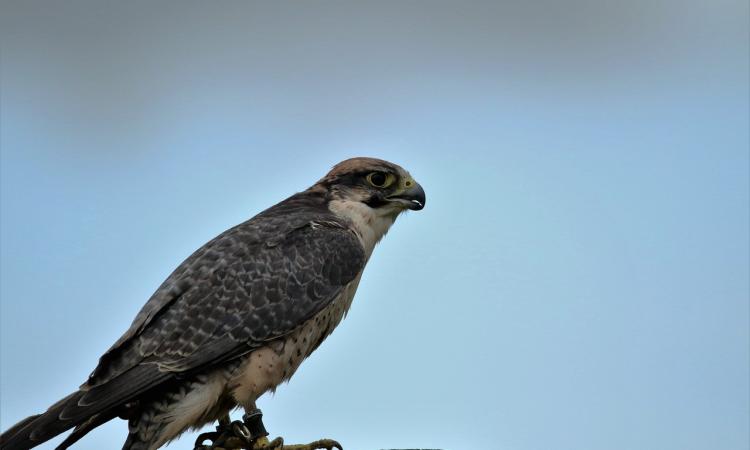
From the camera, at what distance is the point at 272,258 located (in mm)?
7223

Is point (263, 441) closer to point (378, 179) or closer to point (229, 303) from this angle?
point (229, 303)

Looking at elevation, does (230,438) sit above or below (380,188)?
below

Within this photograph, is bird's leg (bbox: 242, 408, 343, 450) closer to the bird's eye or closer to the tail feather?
the tail feather

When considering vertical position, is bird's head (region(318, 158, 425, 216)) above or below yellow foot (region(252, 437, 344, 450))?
above

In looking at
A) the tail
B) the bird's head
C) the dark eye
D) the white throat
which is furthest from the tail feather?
the dark eye

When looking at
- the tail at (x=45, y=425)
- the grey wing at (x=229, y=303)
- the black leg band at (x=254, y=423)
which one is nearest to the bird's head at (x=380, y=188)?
the grey wing at (x=229, y=303)

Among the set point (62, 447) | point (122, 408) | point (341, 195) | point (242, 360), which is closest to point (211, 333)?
point (242, 360)

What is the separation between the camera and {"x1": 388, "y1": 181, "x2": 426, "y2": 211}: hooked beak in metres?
7.78

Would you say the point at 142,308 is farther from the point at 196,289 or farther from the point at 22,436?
the point at 22,436

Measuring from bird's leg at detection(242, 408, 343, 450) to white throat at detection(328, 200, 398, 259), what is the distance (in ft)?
5.21

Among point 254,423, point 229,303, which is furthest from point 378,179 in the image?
point 254,423

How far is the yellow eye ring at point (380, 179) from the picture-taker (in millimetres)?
7801

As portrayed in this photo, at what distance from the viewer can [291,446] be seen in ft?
21.6

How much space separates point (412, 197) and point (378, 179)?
0.30 m
